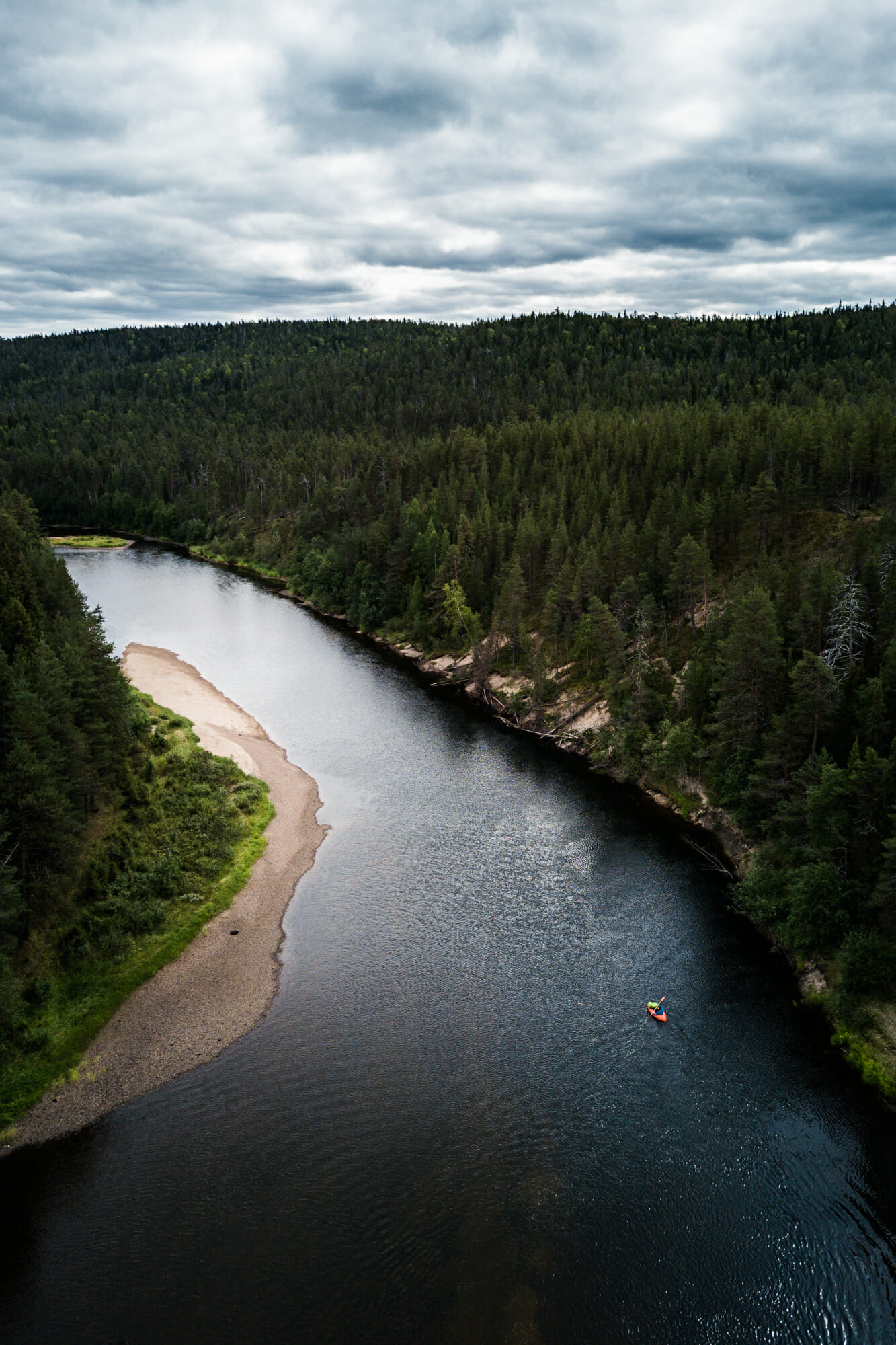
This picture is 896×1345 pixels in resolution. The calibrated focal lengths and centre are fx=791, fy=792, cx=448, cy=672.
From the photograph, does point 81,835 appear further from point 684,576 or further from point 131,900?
point 684,576

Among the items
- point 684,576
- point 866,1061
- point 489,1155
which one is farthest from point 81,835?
point 684,576

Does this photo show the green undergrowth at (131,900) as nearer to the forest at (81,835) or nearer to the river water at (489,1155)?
the forest at (81,835)

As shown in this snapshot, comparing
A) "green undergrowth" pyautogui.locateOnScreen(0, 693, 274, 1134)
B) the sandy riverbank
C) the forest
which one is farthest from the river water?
the forest

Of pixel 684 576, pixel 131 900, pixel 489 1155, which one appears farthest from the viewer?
pixel 684 576

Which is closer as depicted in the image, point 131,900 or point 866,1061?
point 866,1061

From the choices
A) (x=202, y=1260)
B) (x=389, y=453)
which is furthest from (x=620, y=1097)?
(x=389, y=453)

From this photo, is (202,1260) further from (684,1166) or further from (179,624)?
(179,624)
